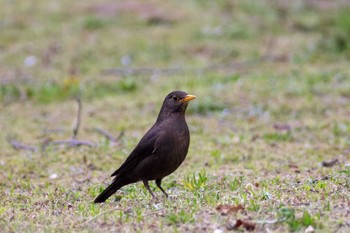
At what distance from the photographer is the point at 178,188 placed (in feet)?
23.2

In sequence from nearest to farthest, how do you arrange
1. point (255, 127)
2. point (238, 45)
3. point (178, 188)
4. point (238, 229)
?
point (238, 229)
point (178, 188)
point (255, 127)
point (238, 45)

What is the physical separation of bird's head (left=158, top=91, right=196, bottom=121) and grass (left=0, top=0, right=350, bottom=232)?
0.68 metres

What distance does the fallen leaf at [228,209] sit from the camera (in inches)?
210

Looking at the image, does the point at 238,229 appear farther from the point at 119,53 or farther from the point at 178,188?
the point at 119,53

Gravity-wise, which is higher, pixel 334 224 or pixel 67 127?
pixel 334 224

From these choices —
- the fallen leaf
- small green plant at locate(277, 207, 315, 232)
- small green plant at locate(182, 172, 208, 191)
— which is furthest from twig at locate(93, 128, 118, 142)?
small green plant at locate(277, 207, 315, 232)

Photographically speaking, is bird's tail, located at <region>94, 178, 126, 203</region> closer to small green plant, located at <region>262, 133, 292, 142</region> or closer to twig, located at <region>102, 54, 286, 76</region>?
small green plant, located at <region>262, 133, 292, 142</region>

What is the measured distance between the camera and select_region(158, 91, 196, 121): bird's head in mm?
6691

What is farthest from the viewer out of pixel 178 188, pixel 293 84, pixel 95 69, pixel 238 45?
pixel 238 45

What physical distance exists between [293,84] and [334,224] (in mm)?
7464

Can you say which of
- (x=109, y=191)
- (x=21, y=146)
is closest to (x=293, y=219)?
(x=109, y=191)

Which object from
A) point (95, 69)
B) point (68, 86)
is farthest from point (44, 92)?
point (95, 69)

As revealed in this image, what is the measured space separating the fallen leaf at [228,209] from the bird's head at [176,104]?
4.72 ft

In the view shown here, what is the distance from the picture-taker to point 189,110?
37.4 ft
